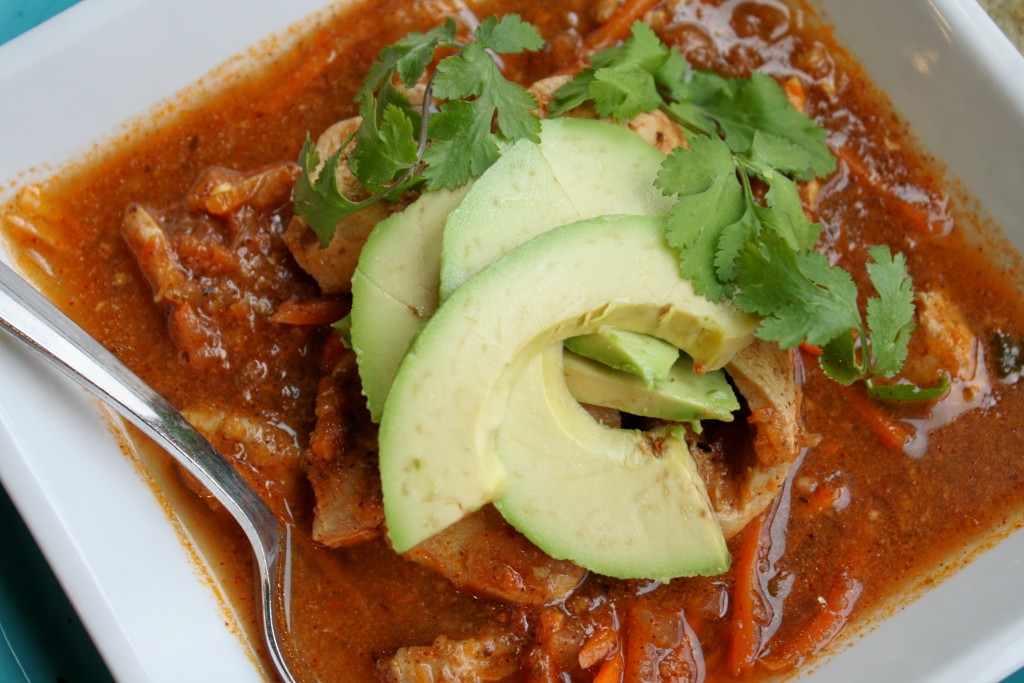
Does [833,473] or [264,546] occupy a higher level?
[264,546]

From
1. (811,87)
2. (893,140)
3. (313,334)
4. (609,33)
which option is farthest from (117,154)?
(893,140)

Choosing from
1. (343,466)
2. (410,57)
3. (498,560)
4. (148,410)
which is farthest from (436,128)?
(498,560)

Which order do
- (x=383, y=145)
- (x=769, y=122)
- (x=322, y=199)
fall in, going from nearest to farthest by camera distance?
(x=383, y=145) → (x=322, y=199) → (x=769, y=122)

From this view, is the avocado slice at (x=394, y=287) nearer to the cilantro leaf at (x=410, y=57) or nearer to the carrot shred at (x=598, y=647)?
the cilantro leaf at (x=410, y=57)

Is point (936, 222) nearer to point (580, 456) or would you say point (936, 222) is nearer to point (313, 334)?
point (580, 456)

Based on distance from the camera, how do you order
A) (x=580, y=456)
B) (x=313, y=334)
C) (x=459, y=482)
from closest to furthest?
(x=459, y=482) → (x=580, y=456) → (x=313, y=334)

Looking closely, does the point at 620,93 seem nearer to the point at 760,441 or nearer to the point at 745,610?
the point at 760,441
